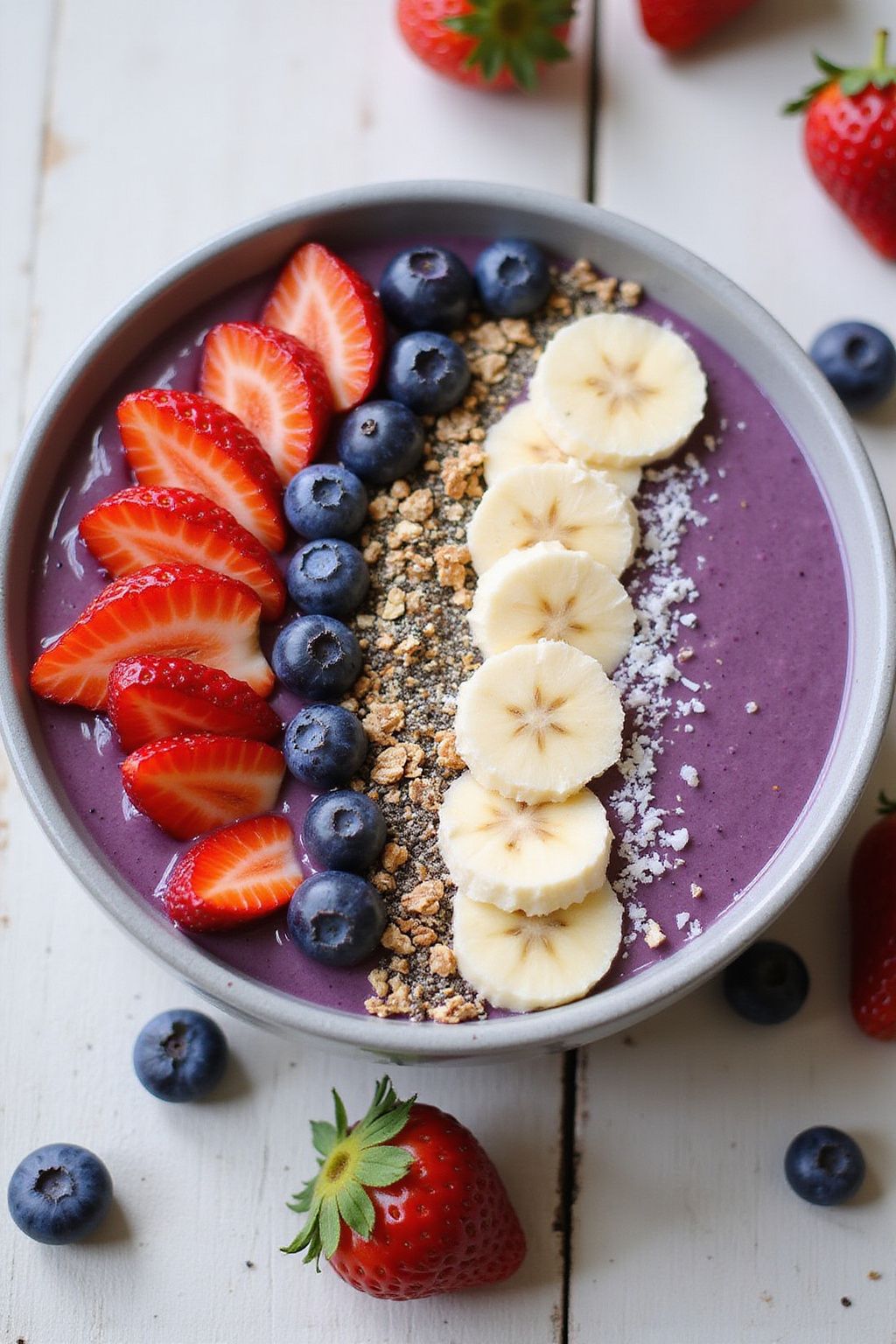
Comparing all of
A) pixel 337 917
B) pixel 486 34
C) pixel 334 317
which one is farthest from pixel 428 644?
pixel 486 34

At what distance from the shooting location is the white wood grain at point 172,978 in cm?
184

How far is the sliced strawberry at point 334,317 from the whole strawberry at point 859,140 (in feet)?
2.51

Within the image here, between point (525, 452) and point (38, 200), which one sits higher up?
point (38, 200)

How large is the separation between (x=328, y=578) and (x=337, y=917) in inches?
16.8

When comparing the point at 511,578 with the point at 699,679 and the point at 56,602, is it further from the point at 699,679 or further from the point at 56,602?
the point at 56,602

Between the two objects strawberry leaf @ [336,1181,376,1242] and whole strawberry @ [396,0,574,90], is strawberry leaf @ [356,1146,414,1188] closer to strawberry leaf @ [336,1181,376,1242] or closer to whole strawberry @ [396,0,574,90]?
strawberry leaf @ [336,1181,376,1242]

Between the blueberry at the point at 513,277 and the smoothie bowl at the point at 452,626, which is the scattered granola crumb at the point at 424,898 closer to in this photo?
the smoothie bowl at the point at 452,626

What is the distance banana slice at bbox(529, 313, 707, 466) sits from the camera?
5.99ft

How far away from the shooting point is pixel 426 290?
6.08 ft

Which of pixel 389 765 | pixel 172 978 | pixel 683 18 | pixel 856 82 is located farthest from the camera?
pixel 683 18

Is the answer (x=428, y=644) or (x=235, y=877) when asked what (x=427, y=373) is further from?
(x=235, y=877)

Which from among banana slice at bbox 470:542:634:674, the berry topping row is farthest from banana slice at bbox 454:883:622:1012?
banana slice at bbox 470:542:634:674

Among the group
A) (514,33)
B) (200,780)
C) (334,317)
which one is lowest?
(200,780)

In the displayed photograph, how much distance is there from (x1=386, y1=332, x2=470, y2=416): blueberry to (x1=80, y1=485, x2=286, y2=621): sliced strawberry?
0.29 meters
